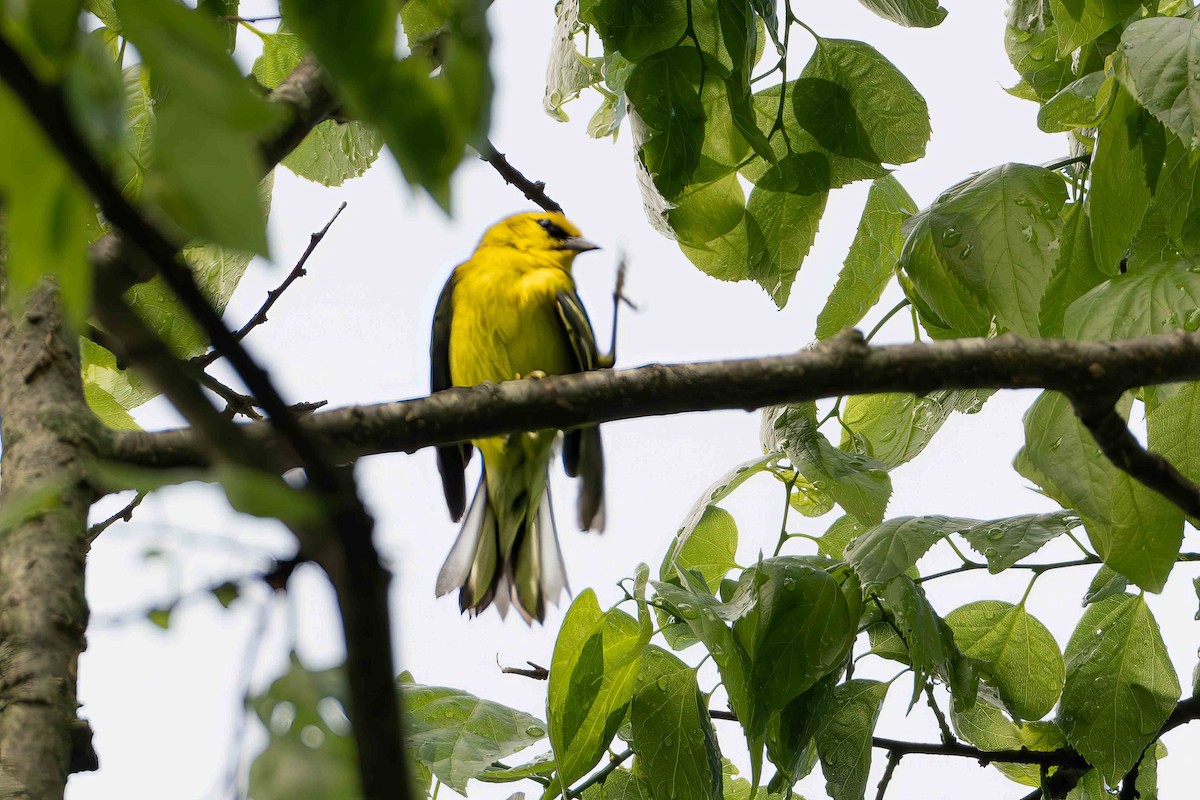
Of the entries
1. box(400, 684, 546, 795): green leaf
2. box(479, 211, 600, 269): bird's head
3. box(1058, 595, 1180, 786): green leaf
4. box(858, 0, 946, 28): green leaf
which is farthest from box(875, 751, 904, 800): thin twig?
box(479, 211, 600, 269): bird's head

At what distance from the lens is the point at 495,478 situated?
106 inches

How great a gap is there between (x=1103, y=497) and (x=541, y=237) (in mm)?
2363

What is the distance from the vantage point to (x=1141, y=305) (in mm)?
1229

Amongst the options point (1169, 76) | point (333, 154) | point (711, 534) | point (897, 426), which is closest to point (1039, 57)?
point (897, 426)

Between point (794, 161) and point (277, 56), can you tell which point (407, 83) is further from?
point (277, 56)

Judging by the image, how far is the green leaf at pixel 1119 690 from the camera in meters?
1.57

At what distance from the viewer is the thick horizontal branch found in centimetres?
104

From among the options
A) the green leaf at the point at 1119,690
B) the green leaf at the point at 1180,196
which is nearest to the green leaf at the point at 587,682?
the green leaf at the point at 1119,690

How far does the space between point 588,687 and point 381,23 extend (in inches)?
46.4

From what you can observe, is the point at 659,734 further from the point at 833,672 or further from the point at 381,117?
the point at 381,117

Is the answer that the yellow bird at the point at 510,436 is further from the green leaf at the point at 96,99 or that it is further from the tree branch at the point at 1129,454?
the green leaf at the point at 96,99

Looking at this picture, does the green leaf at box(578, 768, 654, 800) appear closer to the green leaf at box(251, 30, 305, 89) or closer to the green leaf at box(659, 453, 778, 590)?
the green leaf at box(659, 453, 778, 590)

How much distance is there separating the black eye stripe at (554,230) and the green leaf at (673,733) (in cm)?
209

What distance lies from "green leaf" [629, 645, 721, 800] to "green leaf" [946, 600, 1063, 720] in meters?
0.46
